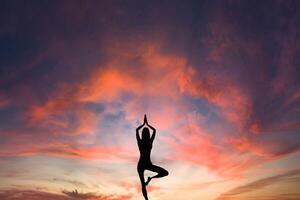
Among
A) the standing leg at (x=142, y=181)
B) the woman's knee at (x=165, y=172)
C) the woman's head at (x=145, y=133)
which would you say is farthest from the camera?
the woman's knee at (x=165, y=172)

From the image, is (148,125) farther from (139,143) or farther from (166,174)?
(166,174)

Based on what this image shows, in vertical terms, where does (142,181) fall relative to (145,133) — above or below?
below

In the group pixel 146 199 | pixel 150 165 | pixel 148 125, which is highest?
pixel 148 125

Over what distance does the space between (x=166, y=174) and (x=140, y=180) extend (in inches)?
49.0

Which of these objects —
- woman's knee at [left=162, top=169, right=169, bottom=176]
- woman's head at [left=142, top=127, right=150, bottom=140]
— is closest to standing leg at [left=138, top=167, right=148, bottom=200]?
woman's knee at [left=162, top=169, right=169, bottom=176]

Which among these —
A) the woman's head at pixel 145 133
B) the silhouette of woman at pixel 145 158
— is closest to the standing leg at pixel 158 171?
the silhouette of woman at pixel 145 158

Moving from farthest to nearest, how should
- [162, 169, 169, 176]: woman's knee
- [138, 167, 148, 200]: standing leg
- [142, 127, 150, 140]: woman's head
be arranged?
[162, 169, 169, 176]: woman's knee < [138, 167, 148, 200]: standing leg < [142, 127, 150, 140]: woman's head

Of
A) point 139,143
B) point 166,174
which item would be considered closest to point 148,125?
point 139,143

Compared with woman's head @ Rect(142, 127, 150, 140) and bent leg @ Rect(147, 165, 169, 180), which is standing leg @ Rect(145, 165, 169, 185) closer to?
bent leg @ Rect(147, 165, 169, 180)

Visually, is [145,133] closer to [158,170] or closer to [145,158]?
[145,158]

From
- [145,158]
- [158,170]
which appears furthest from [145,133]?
[158,170]

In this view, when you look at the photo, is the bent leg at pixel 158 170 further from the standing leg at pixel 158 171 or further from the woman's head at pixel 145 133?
the woman's head at pixel 145 133

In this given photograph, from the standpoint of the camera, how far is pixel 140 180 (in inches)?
704

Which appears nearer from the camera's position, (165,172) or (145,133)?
(145,133)
